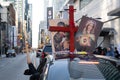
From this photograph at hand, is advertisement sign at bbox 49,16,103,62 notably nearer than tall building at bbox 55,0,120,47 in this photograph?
Yes

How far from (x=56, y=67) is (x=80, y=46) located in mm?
1949

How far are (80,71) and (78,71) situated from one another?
30 millimetres

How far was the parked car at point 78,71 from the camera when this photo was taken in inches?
231

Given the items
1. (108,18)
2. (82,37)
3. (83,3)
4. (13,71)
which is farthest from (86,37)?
(83,3)

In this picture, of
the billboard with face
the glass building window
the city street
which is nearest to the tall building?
the glass building window

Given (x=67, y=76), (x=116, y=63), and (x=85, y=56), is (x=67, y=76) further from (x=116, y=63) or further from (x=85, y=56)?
(x=116, y=63)

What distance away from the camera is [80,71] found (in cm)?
602

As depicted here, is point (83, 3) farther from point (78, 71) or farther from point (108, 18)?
point (78, 71)

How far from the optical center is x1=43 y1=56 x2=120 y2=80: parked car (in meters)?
5.86

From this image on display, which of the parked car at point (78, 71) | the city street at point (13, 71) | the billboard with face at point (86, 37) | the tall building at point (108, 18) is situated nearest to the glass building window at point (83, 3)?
the tall building at point (108, 18)

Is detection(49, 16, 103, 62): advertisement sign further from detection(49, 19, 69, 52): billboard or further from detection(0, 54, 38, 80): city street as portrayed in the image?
detection(0, 54, 38, 80): city street

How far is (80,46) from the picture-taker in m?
8.10

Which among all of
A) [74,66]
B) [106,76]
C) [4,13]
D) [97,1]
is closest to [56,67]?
[74,66]

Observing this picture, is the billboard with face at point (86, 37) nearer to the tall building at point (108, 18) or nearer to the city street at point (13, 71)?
the city street at point (13, 71)
